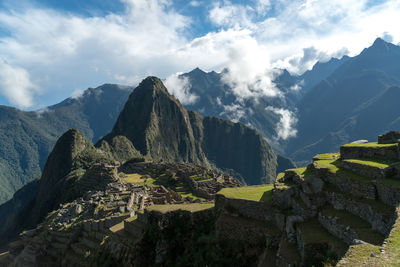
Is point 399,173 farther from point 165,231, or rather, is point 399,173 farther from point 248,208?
point 165,231

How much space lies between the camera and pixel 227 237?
15.6 metres

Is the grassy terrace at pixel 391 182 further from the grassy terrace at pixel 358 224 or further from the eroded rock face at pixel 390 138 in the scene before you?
the eroded rock face at pixel 390 138

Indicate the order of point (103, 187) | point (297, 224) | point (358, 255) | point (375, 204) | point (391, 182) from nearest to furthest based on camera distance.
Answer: point (358, 255)
point (375, 204)
point (391, 182)
point (297, 224)
point (103, 187)

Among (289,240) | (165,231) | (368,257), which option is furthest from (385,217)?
(165,231)

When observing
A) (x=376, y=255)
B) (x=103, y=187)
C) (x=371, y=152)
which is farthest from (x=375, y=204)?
(x=103, y=187)

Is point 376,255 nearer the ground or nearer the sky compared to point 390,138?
nearer the ground

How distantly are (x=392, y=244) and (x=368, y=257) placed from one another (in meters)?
0.98

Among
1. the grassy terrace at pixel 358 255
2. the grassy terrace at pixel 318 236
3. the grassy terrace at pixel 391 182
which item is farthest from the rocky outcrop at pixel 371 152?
the grassy terrace at pixel 358 255

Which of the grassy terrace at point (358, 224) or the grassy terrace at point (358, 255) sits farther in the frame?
the grassy terrace at point (358, 224)

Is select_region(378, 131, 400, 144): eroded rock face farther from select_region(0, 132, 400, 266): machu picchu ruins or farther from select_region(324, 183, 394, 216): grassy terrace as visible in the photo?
select_region(324, 183, 394, 216): grassy terrace

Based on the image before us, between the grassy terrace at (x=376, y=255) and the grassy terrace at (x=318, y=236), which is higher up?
the grassy terrace at (x=376, y=255)

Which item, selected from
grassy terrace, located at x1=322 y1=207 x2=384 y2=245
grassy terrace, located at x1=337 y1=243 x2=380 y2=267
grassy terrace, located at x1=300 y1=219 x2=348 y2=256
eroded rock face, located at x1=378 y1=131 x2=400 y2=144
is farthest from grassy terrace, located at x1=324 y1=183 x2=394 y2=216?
eroded rock face, located at x1=378 y1=131 x2=400 y2=144

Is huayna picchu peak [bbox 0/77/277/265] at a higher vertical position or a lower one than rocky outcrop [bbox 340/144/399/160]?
lower

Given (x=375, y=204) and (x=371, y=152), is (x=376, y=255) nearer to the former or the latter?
(x=375, y=204)
